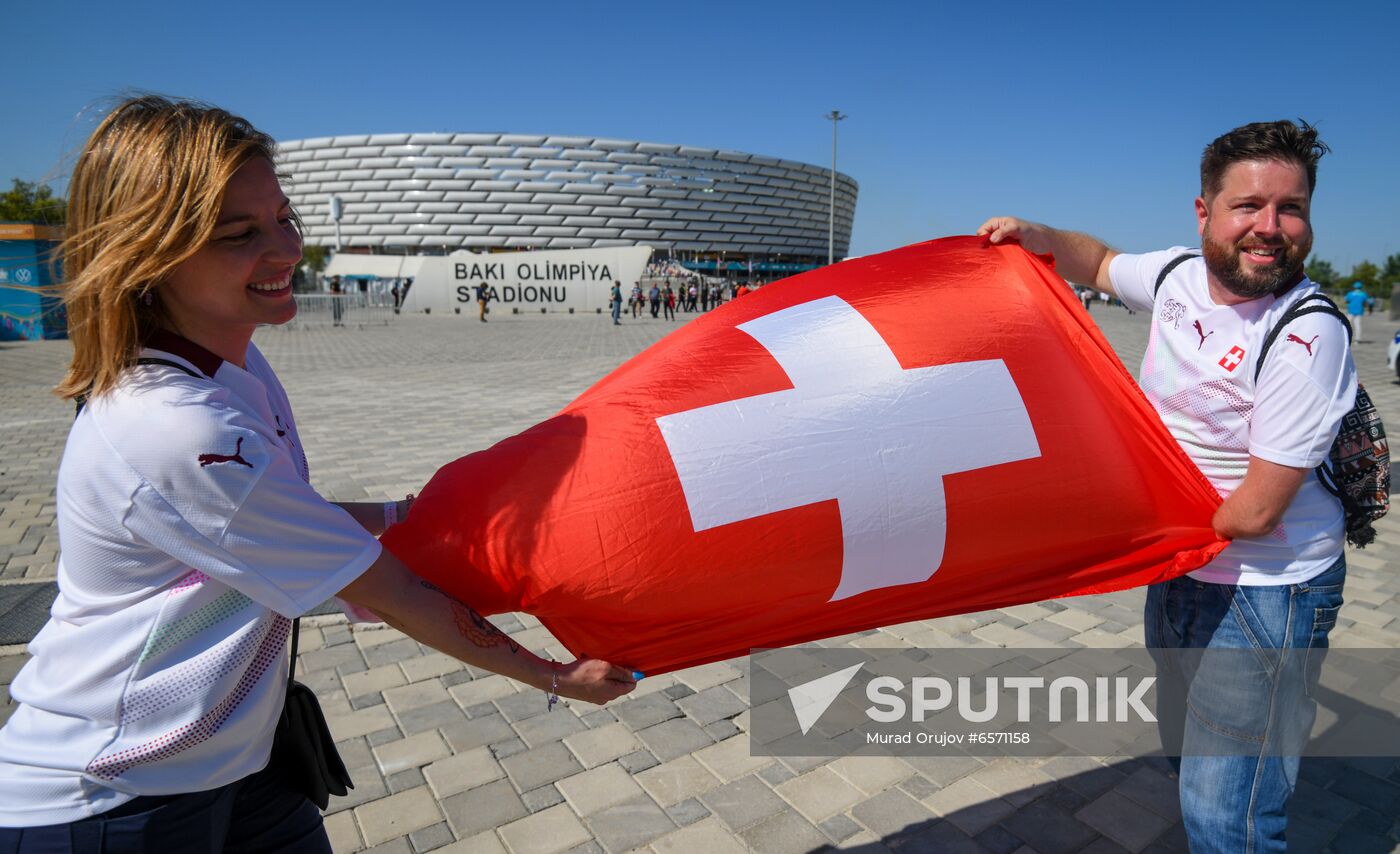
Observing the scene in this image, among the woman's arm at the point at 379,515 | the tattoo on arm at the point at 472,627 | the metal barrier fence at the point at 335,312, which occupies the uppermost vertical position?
the woman's arm at the point at 379,515

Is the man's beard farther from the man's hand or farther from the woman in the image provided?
the woman

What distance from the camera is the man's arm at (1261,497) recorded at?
1849mm

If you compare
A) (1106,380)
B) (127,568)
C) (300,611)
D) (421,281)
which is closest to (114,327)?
(127,568)

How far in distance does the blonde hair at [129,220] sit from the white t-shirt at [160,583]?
0.20 ft

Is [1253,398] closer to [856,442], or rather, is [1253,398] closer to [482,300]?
[856,442]

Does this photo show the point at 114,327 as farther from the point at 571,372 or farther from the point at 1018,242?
the point at 571,372

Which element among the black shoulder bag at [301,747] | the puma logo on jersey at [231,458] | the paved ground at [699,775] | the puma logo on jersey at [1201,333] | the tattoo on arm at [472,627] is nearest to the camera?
the puma logo on jersey at [231,458]

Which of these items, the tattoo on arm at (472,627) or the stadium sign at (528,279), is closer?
the tattoo on arm at (472,627)

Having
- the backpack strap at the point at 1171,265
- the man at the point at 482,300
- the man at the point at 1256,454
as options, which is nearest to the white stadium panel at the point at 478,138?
the man at the point at 482,300

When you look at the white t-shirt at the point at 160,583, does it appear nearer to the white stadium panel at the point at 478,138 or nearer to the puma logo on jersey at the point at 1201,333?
the puma logo on jersey at the point at 1201,333

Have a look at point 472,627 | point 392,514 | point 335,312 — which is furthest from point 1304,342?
point 335,312

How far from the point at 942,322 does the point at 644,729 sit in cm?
216

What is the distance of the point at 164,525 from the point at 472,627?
536mm

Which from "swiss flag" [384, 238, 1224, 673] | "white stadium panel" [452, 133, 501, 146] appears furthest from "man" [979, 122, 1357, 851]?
"white stadium panel" [452, 133, 501, 146]
